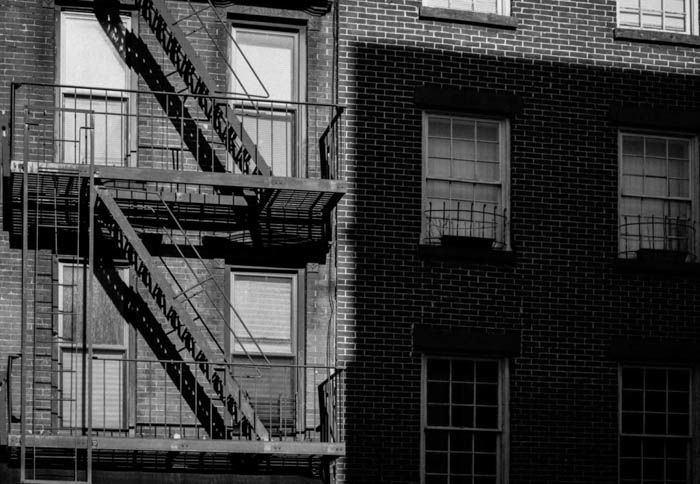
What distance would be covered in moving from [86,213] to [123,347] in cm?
163

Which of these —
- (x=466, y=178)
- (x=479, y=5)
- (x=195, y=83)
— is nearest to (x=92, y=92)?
(x=195, y=83)

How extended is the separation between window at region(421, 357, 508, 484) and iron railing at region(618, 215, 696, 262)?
7.75 feet

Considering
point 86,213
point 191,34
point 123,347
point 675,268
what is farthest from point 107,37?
point 675,268

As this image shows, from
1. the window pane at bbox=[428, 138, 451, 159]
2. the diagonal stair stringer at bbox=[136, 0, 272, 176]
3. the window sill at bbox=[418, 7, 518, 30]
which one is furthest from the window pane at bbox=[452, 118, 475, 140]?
the diagonal stair stringer at bbox=[136, 0, 272, 176]

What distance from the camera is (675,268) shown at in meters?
20.1

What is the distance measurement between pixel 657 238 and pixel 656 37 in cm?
266

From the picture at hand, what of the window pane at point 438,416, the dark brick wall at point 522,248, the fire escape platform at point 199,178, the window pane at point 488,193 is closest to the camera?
the fire escape platform at point 199,178

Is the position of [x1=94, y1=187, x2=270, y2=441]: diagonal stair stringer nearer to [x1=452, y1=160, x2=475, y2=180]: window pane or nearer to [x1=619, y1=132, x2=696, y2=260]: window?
[x1=452, y1=160, x2=475, y2=180]: window pane

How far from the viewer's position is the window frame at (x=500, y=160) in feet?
64.2

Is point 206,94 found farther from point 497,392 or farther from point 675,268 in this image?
point 675,268

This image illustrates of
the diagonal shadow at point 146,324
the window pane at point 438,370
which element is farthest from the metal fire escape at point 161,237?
the window pane at point 438,370

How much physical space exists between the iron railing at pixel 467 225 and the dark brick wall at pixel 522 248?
0.73 feet

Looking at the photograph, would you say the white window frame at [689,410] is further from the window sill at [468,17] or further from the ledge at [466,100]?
the window sill at [468,17]

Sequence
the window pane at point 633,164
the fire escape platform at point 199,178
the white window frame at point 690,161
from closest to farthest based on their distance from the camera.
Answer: the fire escape platform at point 199,178, the white window frame at point 690,161, the window pane at point 633,164
